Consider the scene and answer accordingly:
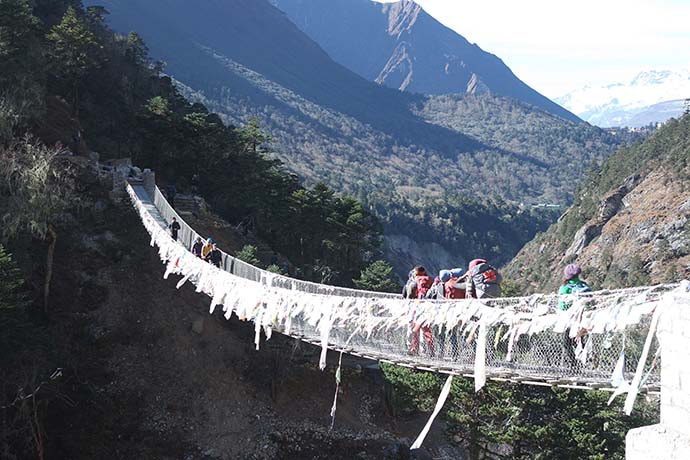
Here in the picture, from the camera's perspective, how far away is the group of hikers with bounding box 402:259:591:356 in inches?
252

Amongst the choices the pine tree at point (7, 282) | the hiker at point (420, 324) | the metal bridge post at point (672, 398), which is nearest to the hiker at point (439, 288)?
the hiker at point (420, 324)

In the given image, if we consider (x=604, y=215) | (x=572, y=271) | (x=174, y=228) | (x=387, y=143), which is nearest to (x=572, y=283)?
(x=572, y=271)

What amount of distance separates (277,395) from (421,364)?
41.4 feet

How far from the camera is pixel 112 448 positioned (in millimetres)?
16625

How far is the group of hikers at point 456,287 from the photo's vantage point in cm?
639

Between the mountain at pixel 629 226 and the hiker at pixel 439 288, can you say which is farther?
the mountain at pixel 629 226

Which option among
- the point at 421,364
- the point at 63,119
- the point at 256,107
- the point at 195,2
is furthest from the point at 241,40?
the point at 421,364

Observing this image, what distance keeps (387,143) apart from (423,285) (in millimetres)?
160264

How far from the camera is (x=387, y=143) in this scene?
6575 inches

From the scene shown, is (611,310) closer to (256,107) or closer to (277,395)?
(277,395)

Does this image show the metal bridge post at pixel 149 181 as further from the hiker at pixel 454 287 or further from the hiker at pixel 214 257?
the hiker at pixel 454 287

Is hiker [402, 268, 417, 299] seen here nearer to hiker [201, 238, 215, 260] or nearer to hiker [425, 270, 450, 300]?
hiker [425, 270, 450, 300]

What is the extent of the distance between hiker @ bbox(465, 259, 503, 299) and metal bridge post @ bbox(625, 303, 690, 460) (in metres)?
2.52

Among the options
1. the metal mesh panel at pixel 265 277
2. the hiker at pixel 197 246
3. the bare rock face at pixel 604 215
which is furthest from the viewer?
the bare rock face at pixel 604 215
